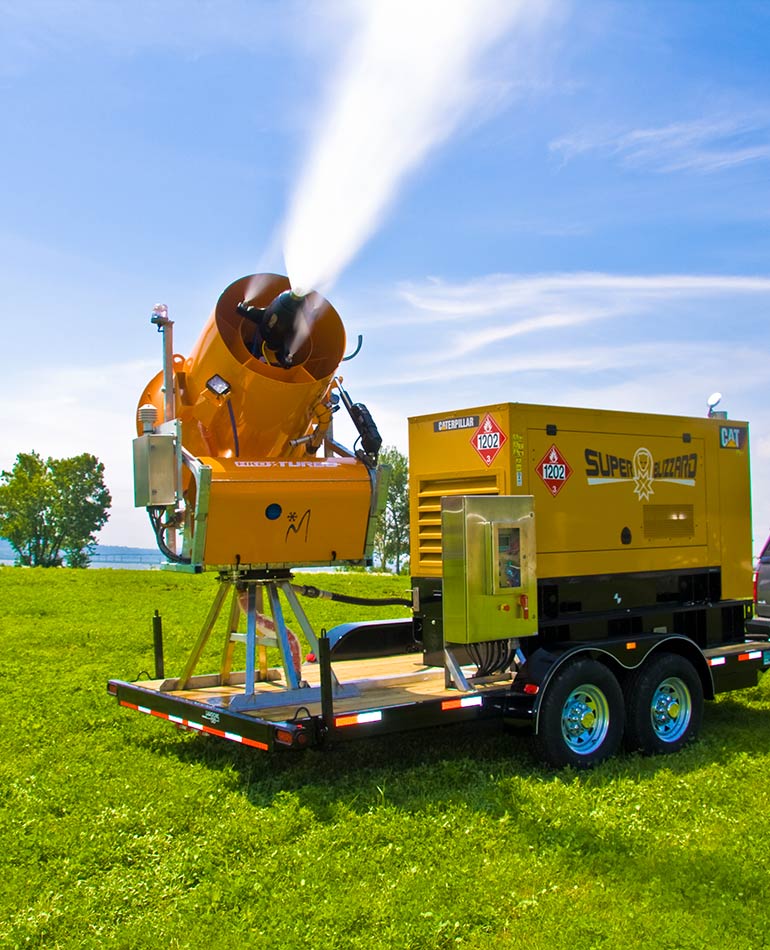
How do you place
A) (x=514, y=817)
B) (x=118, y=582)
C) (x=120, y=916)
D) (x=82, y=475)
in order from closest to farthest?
(x=120, y=916) < (x=514, y=817) < (x=118, y=582) < (x=82, y=475)

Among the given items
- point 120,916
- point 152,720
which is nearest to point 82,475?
point 152,720

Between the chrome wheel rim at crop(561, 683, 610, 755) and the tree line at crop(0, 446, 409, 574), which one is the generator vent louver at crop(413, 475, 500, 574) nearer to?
the chrome wheel rim at crop(561, 683, 610, 755)

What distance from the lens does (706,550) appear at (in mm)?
9555

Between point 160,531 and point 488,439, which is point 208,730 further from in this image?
point 488,439

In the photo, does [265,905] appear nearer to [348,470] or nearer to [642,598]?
[348,470]

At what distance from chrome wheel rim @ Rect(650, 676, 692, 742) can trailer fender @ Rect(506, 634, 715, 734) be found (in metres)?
0.26

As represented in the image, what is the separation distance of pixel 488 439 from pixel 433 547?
45.7 inches

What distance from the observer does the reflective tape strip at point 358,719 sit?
21.4 feet

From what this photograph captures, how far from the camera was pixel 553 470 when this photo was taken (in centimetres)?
816

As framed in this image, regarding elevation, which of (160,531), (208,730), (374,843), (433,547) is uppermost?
(160,531)

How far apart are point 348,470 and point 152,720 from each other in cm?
324

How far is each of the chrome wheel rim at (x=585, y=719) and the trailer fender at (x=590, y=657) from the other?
0.27 meters

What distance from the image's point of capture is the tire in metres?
7.24

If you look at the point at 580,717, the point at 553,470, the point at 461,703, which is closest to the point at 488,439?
the point at 553,470
